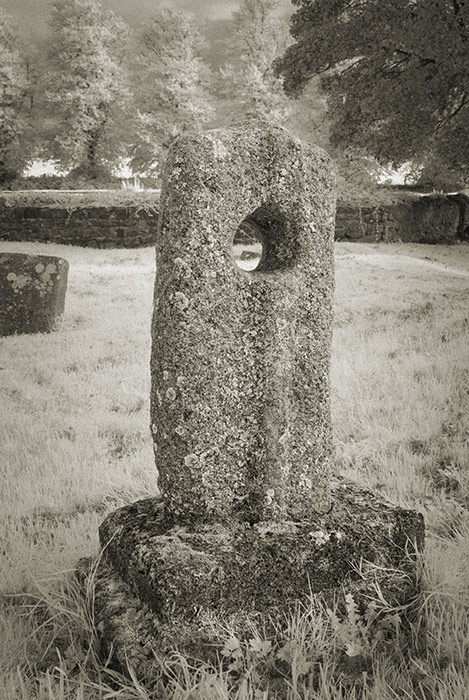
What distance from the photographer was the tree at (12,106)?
35.6m

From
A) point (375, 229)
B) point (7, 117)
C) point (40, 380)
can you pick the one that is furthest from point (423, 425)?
point (7, 117)

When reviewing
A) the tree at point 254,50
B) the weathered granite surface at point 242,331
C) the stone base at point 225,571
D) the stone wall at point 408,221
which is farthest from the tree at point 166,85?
the stone base at point 225,571

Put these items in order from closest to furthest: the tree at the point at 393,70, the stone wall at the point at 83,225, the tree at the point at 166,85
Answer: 1. the tree at the point at 393,70
2. the stone wall at the point at 83,225
3. the tree at the point at 166,85

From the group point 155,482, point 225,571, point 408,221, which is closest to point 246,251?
point 408,221

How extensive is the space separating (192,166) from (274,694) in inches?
81.2

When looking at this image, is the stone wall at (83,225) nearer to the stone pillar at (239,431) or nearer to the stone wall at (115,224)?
the stone wall at (115,224)

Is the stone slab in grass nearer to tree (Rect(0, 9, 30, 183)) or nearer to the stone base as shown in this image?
the stone base

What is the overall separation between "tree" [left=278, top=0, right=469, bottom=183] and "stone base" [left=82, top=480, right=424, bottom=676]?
13222mm

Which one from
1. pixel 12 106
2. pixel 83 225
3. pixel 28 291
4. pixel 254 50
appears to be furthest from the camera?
pixel 12 106

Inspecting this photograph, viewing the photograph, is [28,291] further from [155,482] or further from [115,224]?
[115,224]

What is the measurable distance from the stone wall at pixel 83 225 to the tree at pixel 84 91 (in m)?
17.8

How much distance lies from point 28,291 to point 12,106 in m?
32.8

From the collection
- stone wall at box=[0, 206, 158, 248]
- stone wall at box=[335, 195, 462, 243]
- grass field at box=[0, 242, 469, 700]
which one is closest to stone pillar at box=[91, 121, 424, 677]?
grass field at box=[0, 242, 469, 700]

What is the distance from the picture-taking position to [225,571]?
92.7 inches
